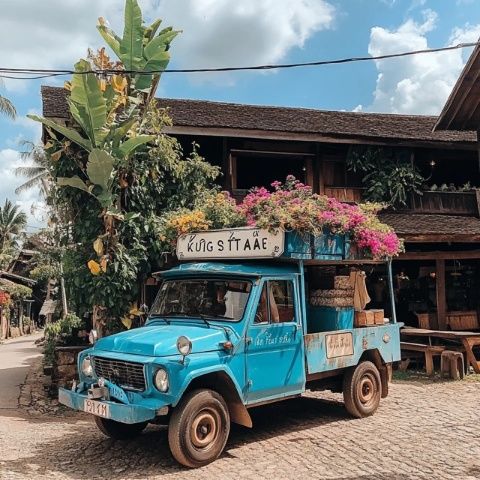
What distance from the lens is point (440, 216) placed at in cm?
1497

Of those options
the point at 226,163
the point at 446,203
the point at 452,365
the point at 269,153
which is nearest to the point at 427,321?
the point at 452,365

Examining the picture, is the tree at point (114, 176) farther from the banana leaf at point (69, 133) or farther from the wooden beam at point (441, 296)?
the wooden beam at point (441, 296)

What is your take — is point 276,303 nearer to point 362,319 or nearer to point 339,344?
point 339,344

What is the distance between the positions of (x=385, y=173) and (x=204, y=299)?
9.77 m

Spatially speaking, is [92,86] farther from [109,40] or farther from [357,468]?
[357,468]

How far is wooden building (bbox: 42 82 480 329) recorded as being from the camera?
1366cm

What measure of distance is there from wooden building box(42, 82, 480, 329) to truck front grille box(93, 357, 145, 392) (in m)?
7.93

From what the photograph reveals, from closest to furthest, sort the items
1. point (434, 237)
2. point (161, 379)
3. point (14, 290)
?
point (161, 379) < point (434, 237) < point (14, 290)

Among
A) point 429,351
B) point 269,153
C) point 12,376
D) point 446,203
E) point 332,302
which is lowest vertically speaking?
point 12,376

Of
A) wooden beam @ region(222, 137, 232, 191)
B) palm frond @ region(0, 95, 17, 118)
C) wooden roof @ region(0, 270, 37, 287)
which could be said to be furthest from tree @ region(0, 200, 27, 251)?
wooden beam @ region(222, 137, 232, 191)

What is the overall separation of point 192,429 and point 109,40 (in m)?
7.51

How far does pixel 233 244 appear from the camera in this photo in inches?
277

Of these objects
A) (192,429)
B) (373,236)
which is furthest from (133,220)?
(192,429)

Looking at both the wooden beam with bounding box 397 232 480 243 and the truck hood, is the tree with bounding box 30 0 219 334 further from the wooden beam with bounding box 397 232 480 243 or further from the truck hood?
the wooden beam with bounding box 397 232 480 243
